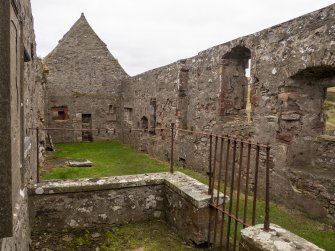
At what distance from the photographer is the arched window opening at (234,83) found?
7.99m

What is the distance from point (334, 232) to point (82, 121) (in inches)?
555

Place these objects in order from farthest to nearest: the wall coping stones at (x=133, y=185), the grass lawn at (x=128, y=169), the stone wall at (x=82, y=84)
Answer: the stone wall at (x=82, y=84)
the grass lawn at (x=128, y=169)
the wall coping stones at (x=133, y=185)

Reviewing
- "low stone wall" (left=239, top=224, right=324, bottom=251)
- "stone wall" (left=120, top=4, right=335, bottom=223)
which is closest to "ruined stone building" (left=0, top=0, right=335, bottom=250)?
"stone wall" (left=120, top=4, right=335, bottom=223)

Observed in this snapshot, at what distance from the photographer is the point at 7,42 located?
5.95 ft

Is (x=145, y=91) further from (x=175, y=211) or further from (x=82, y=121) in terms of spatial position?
(x=175, y=211)

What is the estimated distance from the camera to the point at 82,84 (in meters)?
16.5

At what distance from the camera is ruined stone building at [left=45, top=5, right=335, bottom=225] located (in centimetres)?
563

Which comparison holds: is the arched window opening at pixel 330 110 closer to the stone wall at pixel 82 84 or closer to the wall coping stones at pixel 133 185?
the stone wall at pixel 82 84

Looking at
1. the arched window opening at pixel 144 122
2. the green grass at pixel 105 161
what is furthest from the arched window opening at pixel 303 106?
the arched window opening at pixel 144 122

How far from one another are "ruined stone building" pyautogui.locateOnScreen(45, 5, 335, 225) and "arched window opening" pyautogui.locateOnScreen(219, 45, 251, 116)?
1.0 inches

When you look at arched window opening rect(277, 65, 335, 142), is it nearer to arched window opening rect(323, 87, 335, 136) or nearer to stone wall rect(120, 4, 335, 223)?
stone wall rect(120, 4, 335, 223)

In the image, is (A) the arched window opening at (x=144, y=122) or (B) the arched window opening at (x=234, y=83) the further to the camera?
(A) the arched window opening at (x=144, y=122)

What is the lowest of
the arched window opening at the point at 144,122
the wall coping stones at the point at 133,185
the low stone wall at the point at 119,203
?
the low stone wall at the point at 119,203

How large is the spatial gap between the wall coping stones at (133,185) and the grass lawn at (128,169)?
1.63 m
